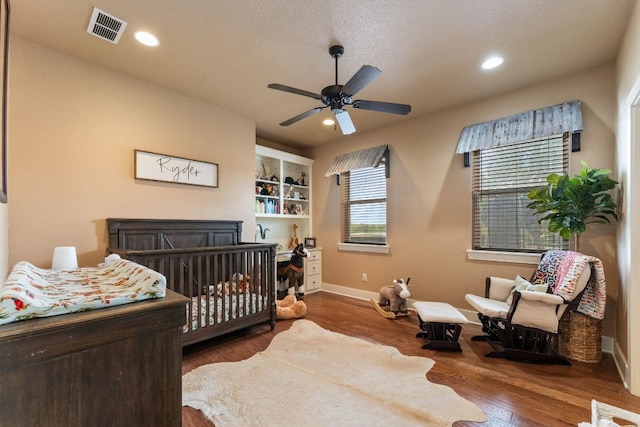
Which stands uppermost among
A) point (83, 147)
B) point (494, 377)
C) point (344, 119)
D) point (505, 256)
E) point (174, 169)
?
point (344, 119)

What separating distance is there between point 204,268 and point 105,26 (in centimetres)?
226

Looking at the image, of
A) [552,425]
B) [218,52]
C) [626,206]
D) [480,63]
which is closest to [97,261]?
[218,52]

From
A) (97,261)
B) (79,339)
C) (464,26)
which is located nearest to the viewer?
(79,339)

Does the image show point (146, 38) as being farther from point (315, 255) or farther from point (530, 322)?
point (530, 322)

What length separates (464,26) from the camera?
2.13 m

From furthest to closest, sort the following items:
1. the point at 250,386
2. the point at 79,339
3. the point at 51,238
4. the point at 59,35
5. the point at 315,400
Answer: the point at 51,238, the point at 59,35, the point at 250,386, the point at 315,400, the point at 79,339

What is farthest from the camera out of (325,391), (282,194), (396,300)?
(282,194)

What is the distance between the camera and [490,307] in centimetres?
257

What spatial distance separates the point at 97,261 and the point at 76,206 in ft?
1.81

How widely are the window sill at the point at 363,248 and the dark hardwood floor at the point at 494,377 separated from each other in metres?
1.21

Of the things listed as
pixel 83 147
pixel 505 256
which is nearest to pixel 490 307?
pixel 505 256

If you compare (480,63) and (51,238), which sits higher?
(480,63)

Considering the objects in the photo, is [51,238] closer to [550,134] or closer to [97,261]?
[97,261]

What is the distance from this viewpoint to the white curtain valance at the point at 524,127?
2727 millimetres
